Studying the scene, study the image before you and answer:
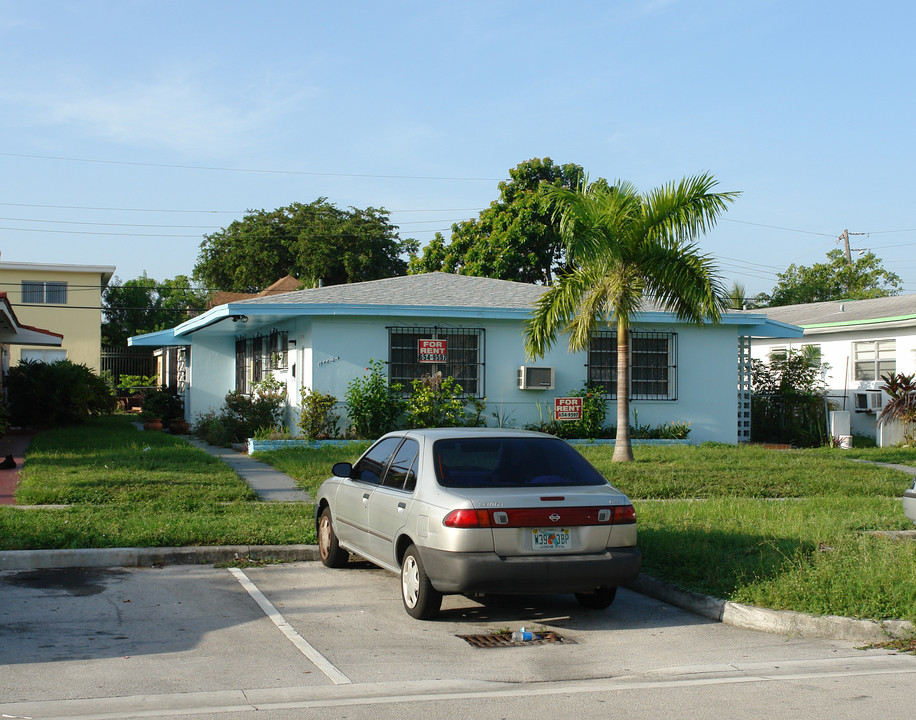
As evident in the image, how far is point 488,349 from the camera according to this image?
19.5 meters

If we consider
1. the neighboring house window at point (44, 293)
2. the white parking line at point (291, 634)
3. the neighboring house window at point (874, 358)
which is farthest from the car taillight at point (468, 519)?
the neighboring house window at point (44, 293)

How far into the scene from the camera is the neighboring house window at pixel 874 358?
23.9m

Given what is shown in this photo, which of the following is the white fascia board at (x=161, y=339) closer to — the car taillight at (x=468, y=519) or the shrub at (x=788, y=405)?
the shrub at (x=788, y=405)

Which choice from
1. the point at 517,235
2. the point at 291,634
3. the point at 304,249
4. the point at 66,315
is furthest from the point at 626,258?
the point at 304,249

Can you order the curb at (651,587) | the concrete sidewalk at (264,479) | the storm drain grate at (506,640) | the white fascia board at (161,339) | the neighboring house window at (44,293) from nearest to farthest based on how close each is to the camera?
1. the storm drain grate at (506,640)
2. the curb at (651,587)
3. the concrete sidewalk at (264,479)
4. the white fascia board at (161,339)
5. the neighboring house window at (44,293)

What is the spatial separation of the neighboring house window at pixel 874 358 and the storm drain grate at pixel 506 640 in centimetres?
1977

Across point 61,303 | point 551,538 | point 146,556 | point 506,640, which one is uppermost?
point 61,303

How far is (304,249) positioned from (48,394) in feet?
108

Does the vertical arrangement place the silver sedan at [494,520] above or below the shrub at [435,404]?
below

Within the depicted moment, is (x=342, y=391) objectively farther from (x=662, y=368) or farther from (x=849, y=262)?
(x=849, y=262)

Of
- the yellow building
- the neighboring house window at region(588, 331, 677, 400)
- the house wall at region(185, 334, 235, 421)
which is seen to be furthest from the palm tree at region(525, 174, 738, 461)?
the yellow building

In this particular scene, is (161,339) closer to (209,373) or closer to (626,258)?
(209,373)

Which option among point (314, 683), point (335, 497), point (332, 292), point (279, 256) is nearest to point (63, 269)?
point (279, 256)

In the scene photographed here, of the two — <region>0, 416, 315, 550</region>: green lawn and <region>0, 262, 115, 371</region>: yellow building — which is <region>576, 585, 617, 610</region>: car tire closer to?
<region>0, 416, 315, 550</region>: green lawn
